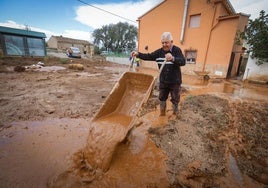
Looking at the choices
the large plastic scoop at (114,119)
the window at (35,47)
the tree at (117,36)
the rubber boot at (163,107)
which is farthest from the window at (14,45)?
the tree at (117,36)

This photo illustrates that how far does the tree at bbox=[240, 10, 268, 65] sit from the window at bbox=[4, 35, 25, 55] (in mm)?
18993

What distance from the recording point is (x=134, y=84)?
342cm

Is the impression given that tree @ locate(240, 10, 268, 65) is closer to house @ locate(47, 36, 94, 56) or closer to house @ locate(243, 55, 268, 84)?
house @ locate(243, 55, 268, 84)

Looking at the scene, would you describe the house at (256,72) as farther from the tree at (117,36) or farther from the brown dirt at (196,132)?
the tree at (117,36)

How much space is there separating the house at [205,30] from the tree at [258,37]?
0.98m

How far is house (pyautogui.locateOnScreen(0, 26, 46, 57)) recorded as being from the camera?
1327cm

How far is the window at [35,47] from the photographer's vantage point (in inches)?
586

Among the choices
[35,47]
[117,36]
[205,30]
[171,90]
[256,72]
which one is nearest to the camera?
[171,90]

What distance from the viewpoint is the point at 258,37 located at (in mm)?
8273

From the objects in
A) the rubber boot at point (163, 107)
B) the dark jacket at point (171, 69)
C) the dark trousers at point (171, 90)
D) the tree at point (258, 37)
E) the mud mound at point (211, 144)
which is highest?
the tree at point (258, 37)

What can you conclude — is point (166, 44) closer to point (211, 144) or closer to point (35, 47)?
point (211, 144)

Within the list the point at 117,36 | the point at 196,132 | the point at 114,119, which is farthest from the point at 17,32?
the point at 117,36

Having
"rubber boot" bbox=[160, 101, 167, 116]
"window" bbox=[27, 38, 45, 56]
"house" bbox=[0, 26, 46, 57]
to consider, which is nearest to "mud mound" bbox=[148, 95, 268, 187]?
"rubber boot" bbox=[160, 101, 167, 116]

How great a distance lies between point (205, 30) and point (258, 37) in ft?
11.7
